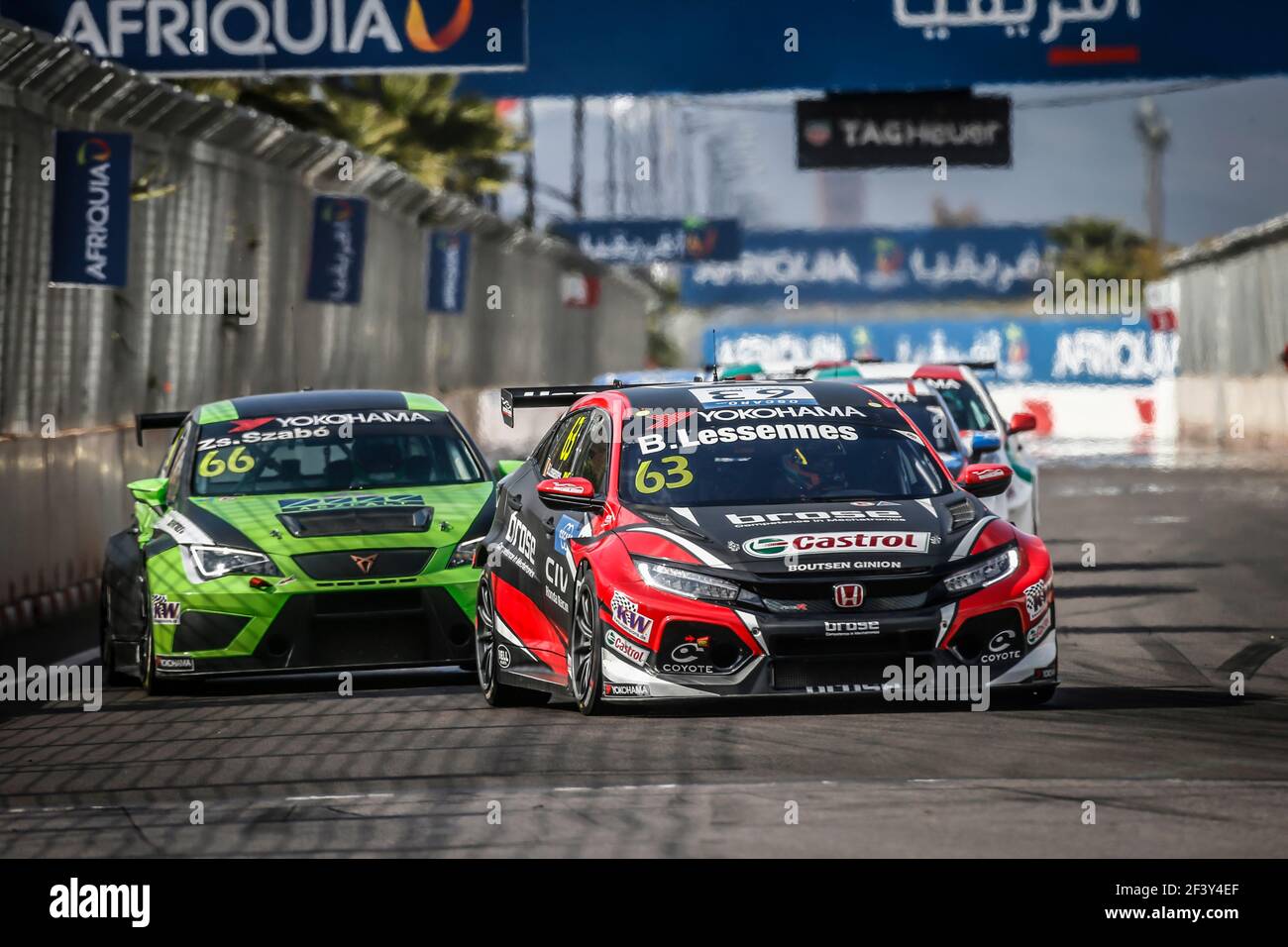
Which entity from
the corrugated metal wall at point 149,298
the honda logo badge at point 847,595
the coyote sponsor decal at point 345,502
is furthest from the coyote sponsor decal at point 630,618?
the corrugated metal wall at point 149,298

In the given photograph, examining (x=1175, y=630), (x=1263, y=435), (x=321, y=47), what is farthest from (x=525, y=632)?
(x=1263, y=435)

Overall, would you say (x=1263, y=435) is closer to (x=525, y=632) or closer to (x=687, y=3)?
(x=687, y=3)

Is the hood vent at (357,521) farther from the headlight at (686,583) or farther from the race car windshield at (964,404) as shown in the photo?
the race car windshield at (964,404)

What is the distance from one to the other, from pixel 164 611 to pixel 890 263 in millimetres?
87291

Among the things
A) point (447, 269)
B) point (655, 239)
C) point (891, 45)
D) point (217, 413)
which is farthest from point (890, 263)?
point (217, 413)

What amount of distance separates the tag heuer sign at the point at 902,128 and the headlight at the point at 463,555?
56.4 ft

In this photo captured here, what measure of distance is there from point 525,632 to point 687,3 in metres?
15.7

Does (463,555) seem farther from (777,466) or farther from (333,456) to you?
(777,466)

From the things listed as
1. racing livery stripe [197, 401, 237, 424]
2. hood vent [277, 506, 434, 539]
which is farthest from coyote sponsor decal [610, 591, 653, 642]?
racing livery stripe [197, 401, 237, 424]

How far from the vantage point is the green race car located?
39.0 ft

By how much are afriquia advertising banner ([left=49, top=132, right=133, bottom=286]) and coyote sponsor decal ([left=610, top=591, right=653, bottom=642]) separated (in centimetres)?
953

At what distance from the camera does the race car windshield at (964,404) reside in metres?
17.6

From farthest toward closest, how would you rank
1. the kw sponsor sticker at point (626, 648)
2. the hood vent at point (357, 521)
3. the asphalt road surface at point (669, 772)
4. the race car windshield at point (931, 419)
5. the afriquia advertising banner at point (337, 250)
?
the afriquia advertising banner at point (337, 250)
the race car windshield at point (931, 419)
the hood vent at point (357, 521)
the kw sponsor sticker at point (626, 648)
the asphalt road surface at point (669, 772)
